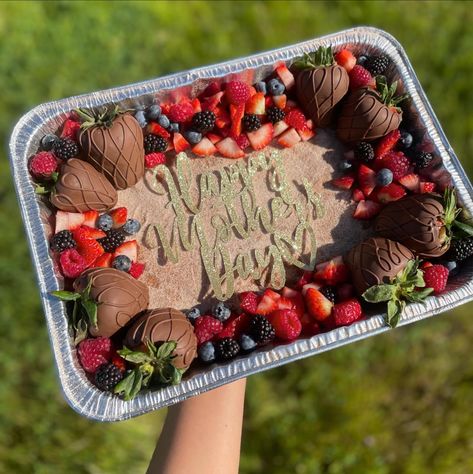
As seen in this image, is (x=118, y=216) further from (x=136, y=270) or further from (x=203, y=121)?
(x=203, y=121)

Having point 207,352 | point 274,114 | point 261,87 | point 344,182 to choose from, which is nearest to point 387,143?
point 344,182

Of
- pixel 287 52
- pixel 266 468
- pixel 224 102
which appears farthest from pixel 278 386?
pixel 287 52

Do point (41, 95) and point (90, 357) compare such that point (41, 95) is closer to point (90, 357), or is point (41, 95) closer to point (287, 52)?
point (287, 52)

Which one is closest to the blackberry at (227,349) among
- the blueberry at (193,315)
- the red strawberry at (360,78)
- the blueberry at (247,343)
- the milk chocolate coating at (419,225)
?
the blueberry at (247,343)

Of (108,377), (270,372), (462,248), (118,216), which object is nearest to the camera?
(108,377)

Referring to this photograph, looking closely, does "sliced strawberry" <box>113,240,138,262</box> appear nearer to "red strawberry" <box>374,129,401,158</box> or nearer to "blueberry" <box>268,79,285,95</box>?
"blueberry" <box>268,79,285,95</box>

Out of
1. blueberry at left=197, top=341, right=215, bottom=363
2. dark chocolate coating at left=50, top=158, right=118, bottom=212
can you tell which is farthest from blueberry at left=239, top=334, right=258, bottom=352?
dark chocolate coating at left=50, top=158, right=118, bottom=212
